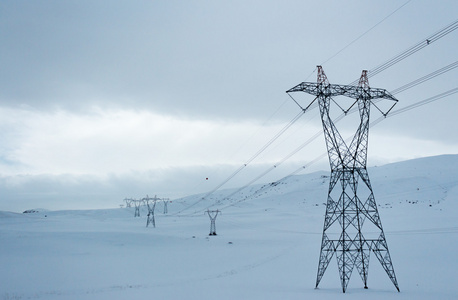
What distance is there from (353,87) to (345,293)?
1389 centimetres

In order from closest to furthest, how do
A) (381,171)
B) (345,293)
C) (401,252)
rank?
(345,293), (401,252), (381,171)

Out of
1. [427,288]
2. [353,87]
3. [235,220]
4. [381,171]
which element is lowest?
[427,288]

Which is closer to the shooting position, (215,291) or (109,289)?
(215,291)

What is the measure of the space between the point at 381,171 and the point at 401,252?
124894 millimetres

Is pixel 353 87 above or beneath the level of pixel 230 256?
above

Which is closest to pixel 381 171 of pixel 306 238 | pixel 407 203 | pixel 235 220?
pixel 407 203

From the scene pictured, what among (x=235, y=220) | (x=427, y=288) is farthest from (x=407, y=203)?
(x=427, y=288)

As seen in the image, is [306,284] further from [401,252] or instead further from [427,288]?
[401,252]

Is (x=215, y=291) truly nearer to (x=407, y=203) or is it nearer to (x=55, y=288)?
(x=55, y=288)

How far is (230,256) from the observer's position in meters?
44.2

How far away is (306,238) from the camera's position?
6038cm

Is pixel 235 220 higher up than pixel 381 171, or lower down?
lower down

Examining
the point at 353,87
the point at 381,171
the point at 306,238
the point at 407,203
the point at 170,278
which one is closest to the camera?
the point at 353,87

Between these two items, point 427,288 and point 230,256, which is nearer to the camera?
point 427,288
